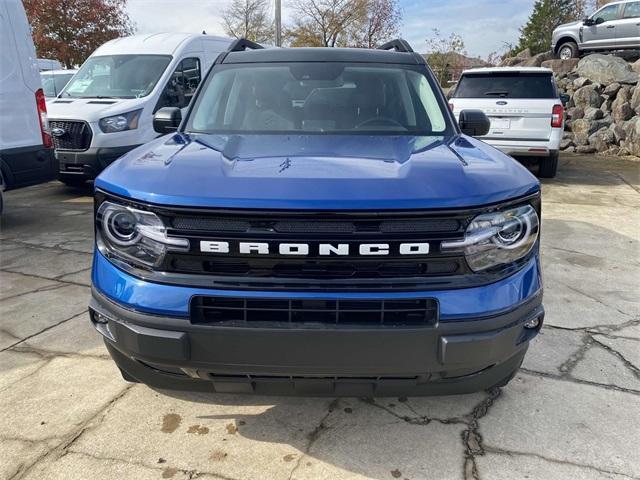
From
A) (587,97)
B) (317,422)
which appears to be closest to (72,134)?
(317,422)

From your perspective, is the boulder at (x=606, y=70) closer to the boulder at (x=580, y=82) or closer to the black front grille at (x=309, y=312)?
the boulder at (x=580, y=82)

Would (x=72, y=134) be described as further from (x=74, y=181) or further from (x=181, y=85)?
(x=181, y=85)

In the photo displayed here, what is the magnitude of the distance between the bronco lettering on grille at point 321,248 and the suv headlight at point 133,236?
20 centimetres

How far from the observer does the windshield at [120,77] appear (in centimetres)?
818

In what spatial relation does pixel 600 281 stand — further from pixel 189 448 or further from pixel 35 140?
pixel 35 140

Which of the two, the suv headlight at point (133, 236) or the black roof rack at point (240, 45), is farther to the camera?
the black roof rack at point (240, 45)

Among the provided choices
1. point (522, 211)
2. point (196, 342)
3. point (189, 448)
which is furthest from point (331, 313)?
point (189, 448)

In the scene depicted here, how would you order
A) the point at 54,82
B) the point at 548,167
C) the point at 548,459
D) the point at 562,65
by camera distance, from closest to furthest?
the point at 548,459 → the point at 548,167 → the point at 54,82 → the point at 562,65

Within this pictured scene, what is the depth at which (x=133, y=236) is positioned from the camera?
1993 mm

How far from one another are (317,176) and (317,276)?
0.39 meters

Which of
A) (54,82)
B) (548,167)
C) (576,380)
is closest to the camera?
(576,380)

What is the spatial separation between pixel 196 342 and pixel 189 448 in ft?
2.48

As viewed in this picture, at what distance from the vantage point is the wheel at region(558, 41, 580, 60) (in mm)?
17750

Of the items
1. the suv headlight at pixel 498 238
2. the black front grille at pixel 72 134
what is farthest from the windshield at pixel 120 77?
the suv headlight at pixel 498 238
